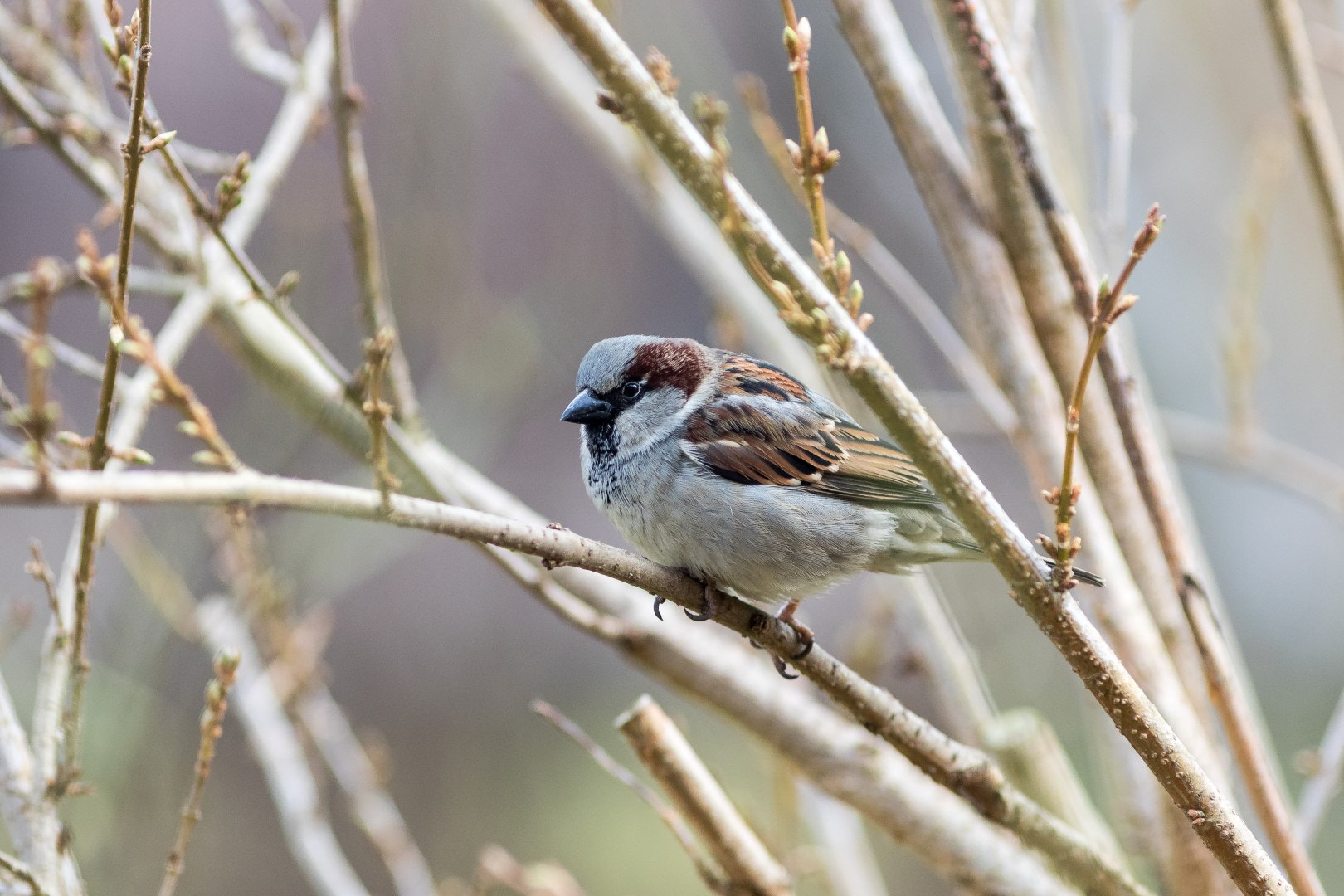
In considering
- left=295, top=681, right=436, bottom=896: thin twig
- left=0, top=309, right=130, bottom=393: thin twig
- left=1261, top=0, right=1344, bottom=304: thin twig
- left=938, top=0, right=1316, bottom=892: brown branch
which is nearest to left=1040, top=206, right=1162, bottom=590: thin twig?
left=938, top=0, right=1316, bottom=892: brown branch

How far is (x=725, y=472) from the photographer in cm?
232

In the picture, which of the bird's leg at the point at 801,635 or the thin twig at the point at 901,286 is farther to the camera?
the thin twig at the point at 901,286

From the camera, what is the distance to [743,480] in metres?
2.32

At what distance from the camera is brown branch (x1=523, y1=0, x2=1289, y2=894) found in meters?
1.22

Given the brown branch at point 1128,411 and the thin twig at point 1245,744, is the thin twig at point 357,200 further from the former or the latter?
the thin twig at point 1245,744

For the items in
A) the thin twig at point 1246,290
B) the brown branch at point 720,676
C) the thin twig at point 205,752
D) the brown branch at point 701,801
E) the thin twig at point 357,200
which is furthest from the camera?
the thin twig at point 1246,290

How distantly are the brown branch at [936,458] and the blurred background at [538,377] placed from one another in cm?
121

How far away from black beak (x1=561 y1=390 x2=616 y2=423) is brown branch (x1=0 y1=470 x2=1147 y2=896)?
53cm

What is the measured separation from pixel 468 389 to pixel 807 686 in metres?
2.07

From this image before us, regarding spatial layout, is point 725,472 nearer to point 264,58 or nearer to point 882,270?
point 882,270

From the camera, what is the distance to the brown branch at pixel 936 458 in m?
1.22

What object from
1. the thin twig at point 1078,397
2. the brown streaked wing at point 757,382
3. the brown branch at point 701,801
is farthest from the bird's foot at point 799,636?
the thin twig at point 1078,397

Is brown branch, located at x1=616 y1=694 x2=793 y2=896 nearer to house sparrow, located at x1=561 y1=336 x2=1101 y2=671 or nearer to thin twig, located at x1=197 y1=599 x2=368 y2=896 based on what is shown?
house sparrow, located at x1=561 y1=336 x2=1101 y2=671

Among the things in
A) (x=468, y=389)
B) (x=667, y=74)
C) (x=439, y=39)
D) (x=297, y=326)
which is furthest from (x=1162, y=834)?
(x=439, y=39)
